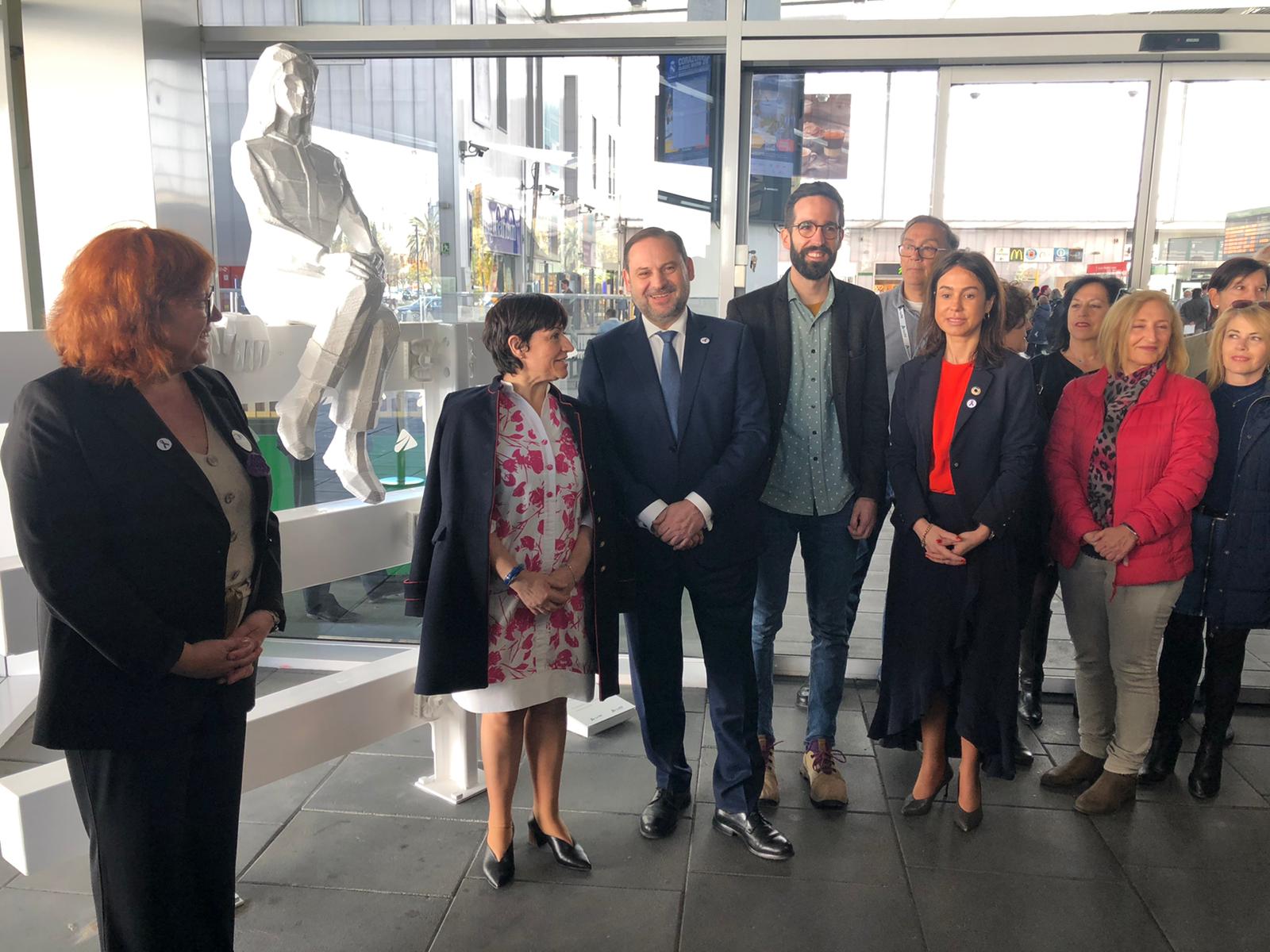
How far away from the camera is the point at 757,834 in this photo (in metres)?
2.54

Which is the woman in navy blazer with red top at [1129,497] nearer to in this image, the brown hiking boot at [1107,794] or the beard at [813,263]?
the brown hiking boot at [1107,794]

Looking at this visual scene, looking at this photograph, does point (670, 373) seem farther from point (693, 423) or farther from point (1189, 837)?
point (1189, 837)

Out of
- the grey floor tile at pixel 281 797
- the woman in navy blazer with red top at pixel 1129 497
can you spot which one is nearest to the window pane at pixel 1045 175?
the woman in navy blazer with red top at pixel 1129 497

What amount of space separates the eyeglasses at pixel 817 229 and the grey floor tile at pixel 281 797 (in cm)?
212

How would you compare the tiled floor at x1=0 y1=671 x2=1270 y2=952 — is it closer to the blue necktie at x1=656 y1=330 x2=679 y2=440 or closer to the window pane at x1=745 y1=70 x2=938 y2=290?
the blue necktie at x1=656 y1=330 x2=679 y2=440

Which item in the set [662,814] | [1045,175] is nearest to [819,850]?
[662,814]

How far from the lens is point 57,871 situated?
2473 millimetres

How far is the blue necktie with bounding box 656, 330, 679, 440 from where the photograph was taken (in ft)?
8.15

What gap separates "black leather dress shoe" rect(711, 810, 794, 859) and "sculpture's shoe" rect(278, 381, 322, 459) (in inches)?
65.0

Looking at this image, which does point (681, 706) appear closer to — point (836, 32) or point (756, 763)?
point (756, 763)

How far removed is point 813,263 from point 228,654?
1793 mm

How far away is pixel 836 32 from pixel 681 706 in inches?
101

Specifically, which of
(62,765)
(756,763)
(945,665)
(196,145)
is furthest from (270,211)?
(945,665)

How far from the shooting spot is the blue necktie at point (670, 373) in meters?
2.48
